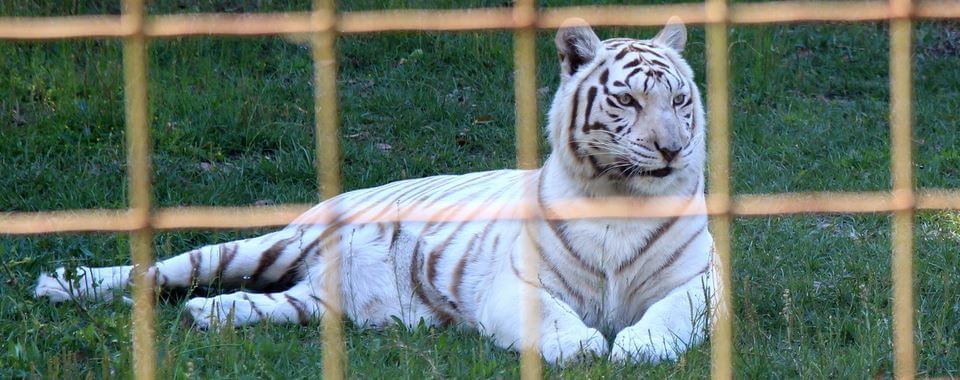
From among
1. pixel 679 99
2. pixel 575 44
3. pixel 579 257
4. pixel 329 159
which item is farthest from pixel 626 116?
pixel 329 159

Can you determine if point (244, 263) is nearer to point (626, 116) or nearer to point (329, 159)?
point (626, 116)

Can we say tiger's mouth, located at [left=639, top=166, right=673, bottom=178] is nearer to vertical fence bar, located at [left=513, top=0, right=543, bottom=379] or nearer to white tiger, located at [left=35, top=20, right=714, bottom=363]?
white tiger, located at [left=35, top=20, right=714, bottom=363]

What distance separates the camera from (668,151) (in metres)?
3.42

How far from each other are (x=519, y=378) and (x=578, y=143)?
2.81 ft

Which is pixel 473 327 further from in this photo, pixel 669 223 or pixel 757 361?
pixel 757 361

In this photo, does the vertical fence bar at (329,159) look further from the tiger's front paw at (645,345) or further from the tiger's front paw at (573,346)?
the tiger's front paw at (645,345)

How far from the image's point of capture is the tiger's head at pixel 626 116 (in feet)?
11.4

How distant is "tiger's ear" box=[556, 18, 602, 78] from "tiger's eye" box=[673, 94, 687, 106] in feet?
0.92

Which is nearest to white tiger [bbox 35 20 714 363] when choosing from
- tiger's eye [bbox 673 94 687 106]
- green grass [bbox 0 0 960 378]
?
tiger's eye [bbox 673 94 687 106]

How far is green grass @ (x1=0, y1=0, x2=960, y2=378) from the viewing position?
10.3 ft

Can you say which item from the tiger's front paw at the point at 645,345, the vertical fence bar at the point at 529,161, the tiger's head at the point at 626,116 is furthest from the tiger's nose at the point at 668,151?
the tiger's front paw at the point at 645,345

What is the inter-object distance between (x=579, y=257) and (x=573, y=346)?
1.20 ft

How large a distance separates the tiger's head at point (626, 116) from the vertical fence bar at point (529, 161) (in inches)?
8.0

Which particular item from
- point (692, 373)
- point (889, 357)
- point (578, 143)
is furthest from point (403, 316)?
point (889, 357)
